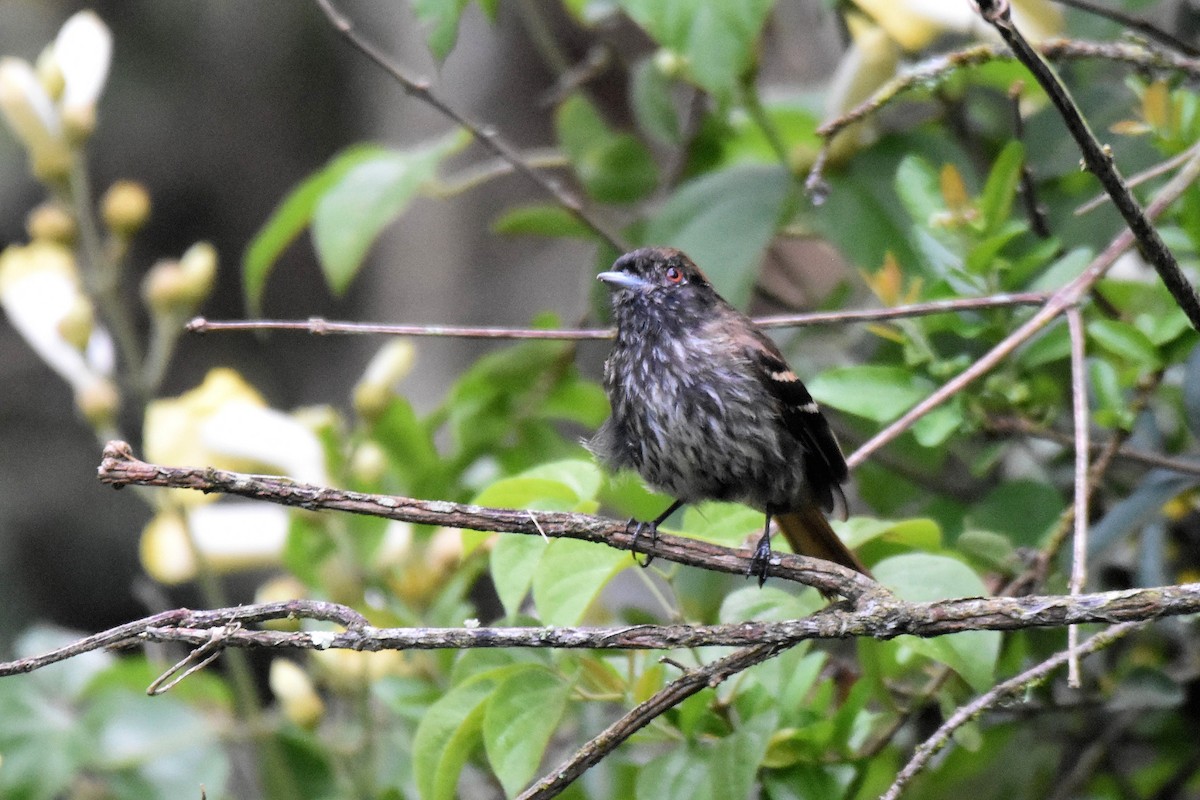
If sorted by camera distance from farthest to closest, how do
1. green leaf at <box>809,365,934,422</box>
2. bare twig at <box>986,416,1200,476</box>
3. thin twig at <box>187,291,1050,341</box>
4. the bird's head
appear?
the bird's head < bare twig at <box>986,416,1200,476</box> < green leaf at <box>809,365,934,422</box> < thin twig at <box>187,291,1050,341</box>

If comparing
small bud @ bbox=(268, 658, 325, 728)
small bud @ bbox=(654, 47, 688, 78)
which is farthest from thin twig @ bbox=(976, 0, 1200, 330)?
small bud @ bbox=(268, 658, 325, 728)

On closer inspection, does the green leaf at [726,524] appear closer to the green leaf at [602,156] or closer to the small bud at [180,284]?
the green leaf at [602,156]

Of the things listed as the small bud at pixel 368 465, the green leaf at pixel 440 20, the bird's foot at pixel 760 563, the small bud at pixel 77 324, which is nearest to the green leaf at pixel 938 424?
the bird's foot at pixel 760 563

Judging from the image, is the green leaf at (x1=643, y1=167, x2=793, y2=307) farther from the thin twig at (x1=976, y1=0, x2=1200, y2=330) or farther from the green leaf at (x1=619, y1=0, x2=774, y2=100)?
the thin twig at (x1=976, y1=0, x2=1200, y2=330)

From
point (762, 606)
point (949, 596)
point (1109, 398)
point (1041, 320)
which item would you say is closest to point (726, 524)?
point (762, 606)

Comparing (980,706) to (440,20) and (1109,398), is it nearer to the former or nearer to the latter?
(1109,398)

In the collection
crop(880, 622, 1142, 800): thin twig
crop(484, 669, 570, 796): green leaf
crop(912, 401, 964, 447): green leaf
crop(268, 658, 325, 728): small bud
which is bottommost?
crop(880, 622, 1142, 800): thin twig

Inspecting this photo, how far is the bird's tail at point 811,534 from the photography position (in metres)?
2.58

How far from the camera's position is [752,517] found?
2404 mm

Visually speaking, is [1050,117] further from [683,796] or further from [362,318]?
[362,318]

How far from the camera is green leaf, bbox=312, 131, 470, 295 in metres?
2.98

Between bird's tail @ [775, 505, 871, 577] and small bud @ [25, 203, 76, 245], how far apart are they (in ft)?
6.42

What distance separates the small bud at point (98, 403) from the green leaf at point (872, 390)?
5.89ft

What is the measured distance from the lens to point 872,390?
97.0 inches
